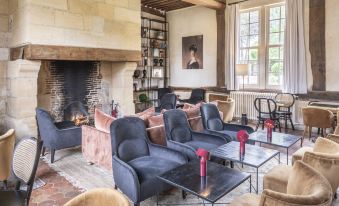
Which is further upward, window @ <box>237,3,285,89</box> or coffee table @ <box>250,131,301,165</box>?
window @ <box>237,3,285,89</box>

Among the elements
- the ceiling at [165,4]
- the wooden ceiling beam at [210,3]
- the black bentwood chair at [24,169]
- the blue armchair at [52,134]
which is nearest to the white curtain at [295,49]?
the wooden ceiling beam at [210,3]

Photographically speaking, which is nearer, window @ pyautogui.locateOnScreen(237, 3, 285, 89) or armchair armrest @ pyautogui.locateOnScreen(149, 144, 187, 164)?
armchair armrest @ pyautogui.locateOnScreen(149, 144, 187, 164)

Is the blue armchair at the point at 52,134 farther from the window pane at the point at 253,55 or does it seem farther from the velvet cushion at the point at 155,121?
the window pane at the point at 253,55

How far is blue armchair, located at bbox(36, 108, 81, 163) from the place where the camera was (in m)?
4.16

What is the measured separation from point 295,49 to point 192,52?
3254 mm

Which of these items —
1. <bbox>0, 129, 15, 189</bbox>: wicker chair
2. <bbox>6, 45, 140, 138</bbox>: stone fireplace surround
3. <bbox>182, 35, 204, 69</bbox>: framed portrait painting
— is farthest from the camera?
<bbox>182, 35, 204, 69</bbox>: framed portrait painting

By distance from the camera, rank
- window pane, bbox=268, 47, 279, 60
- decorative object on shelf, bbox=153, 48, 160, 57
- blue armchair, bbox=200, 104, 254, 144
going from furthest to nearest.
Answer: decorative object on shelf, bbox=153, 48, 160, 57 → window pane, bbox=268, 47, 279, 60 → blue armchair, bbox=200, 104, 254, 144

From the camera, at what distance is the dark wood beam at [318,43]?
20.0 feet

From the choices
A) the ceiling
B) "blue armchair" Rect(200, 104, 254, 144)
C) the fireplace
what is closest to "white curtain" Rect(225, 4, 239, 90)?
the ceiling

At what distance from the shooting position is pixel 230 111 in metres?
6.38

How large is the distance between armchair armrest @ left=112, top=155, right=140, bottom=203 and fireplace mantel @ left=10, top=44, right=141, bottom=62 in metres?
3.06

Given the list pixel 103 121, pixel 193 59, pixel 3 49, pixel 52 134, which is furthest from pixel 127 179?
pixel 193 59

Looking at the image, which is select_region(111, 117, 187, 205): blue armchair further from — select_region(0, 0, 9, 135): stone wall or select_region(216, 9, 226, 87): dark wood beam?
select_region(216, 9, 226, 87): dark wood beam

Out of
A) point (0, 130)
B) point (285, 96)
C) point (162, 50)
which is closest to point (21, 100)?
point (0, 130)
